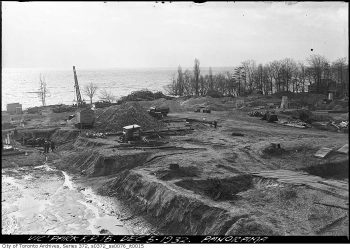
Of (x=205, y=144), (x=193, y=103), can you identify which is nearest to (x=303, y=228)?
(x=205, y=144)

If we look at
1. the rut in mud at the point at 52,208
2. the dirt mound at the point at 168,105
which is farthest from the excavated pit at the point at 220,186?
the dirt mound at the point at 168,105

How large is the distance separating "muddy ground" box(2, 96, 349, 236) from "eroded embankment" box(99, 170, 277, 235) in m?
0.05

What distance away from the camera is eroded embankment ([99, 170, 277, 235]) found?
49.4 feet

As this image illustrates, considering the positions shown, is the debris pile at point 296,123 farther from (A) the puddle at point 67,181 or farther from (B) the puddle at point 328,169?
(A) the puddle at point 67,181

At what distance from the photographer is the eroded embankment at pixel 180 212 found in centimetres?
1505

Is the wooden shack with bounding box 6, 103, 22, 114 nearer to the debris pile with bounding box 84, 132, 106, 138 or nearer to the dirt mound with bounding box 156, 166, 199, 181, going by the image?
the debris pile with bounding box 84, 132, 106, 138

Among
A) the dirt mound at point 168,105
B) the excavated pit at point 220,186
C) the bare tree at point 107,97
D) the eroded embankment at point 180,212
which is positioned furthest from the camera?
the bare tree at point 107,97

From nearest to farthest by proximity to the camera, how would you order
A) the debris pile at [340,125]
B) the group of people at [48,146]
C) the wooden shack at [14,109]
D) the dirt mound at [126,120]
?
the group of people at [48,146] → the debris pile at [340,125] → the dirt mound at [126,120] → the wooden shack at [14,109]

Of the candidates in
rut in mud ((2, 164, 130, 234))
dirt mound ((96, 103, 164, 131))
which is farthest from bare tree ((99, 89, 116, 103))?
rut in mud ((2, 164, 130, 234))

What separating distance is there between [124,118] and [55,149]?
7944mm

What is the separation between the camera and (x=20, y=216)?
63.0ft

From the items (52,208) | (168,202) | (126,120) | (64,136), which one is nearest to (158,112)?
(126,120)

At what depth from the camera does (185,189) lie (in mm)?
19562

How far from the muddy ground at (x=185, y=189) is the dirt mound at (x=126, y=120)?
6.30m
